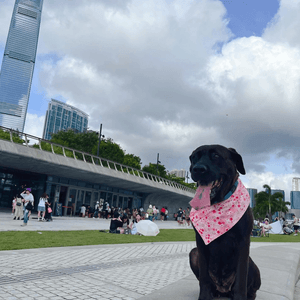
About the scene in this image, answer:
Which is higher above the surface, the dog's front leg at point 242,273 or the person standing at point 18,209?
the dog's front leg at point 242,273

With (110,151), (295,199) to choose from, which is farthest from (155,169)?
(295,199)

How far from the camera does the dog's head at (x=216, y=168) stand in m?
2.32

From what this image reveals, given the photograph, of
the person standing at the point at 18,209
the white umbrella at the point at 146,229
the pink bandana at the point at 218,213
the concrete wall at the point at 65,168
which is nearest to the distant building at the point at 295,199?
→ the concrete wall at the point at 65,168

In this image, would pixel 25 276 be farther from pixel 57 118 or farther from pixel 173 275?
pixel 57 118

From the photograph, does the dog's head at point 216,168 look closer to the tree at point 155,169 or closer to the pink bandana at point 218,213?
the pink bandana at point 218,213

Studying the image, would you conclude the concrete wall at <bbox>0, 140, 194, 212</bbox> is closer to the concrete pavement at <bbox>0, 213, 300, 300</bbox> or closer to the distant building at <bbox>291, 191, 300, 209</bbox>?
the concrete pavement at <bbox>0, 213, 300, 300</bbox>

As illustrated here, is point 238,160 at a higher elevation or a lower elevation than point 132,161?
lower

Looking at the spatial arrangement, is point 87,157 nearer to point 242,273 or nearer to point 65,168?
point 65,168

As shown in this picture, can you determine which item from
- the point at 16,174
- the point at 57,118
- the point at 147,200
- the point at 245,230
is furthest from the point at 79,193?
the point at 57,118

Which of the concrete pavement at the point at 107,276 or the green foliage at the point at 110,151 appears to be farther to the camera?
the green foliage at the point at 110,151

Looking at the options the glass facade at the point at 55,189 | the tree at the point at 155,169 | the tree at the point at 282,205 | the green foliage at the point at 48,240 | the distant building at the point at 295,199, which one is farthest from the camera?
the distant building at the point at 295,199

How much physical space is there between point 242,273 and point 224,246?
257 mm

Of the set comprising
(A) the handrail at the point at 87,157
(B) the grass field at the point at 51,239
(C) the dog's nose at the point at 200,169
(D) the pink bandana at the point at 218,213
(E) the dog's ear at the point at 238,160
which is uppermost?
(A) the handrail at the point at 87,157

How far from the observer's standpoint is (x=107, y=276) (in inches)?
197
